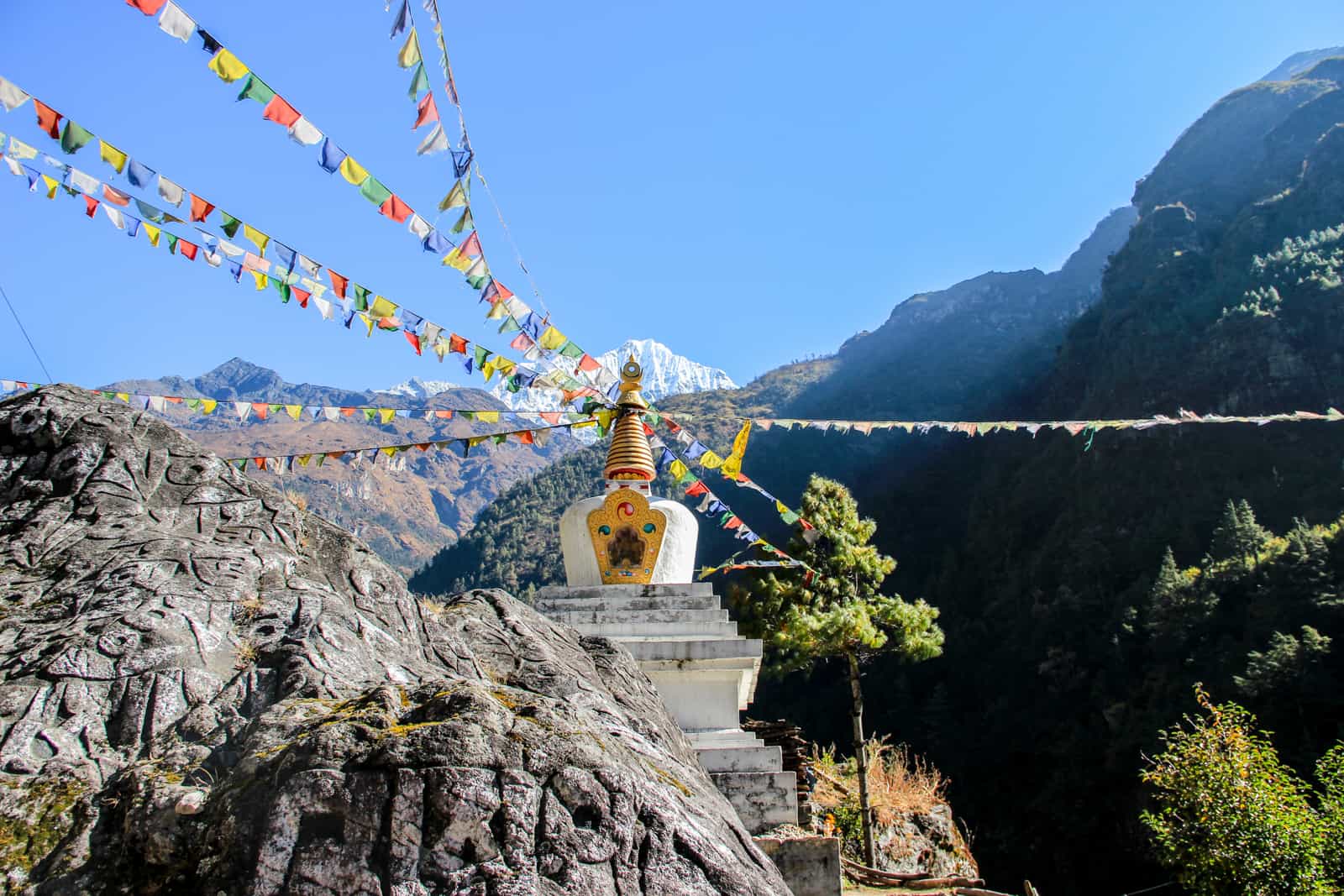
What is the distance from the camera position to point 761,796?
7.48 metres

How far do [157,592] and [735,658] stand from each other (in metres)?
4.99

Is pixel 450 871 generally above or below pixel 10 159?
below

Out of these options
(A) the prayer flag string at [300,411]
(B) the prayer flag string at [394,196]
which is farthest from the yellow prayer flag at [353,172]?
(A) the prayer flag string at [300,411]

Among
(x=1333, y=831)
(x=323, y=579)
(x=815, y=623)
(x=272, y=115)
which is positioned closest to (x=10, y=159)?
(x=272, y=115)

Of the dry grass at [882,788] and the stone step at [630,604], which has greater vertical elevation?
the stone step at [630,604]

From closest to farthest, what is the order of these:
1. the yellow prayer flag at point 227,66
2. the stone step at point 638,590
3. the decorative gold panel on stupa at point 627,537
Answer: the yellow prayer flag at point 227,66, the stone step at point 638,590, the decorative gold panel on stupa at point 627,537

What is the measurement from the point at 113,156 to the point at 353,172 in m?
1.76

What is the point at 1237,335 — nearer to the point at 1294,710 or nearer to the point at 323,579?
the point at 1294,710

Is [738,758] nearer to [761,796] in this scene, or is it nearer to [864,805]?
[761,796]

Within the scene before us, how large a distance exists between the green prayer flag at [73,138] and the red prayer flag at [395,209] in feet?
6.40

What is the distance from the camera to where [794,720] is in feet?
176

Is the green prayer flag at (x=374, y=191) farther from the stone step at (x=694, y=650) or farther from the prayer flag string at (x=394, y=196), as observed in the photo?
the stone step at (x=694, y=650)

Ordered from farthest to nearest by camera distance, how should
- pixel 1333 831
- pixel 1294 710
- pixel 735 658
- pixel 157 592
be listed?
pixel 1294 710 < pixel 1333 831 < pixel 735 658 < pixel 157 592

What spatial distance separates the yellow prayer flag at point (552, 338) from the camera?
9836mm
